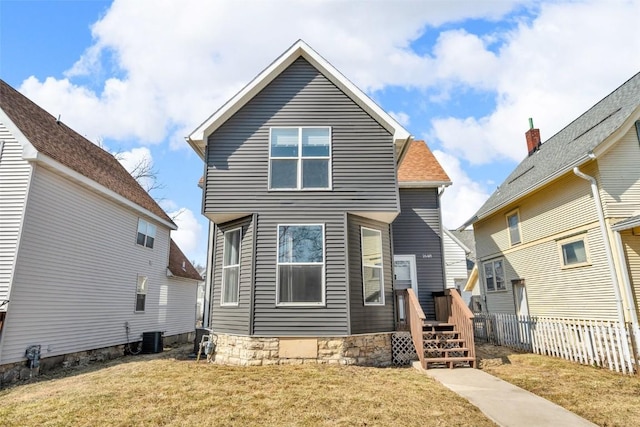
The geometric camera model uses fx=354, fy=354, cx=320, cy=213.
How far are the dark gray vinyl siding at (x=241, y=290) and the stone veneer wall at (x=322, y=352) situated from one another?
0.38 m

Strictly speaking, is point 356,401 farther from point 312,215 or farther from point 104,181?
point 104,181

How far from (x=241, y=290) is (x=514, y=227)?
38.9 feet

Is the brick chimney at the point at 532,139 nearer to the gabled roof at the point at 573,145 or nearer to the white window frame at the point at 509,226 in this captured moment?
the gabled roof at the point at 573,145

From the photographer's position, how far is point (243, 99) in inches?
404

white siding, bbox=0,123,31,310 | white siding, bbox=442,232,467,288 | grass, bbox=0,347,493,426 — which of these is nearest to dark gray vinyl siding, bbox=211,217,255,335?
grass, bbox=0,347,493,426

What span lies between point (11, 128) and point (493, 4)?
13.3 m

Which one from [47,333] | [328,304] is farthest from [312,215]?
[47,333]

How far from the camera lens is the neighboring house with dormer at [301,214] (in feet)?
29.2

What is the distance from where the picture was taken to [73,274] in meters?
10.7

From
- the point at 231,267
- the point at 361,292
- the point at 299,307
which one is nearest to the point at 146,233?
the point at 231,267

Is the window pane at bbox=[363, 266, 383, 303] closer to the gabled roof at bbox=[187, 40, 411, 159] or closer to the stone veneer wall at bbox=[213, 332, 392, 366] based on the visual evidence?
the stone veneer wall at bbox=[213, 332, 392, 366]

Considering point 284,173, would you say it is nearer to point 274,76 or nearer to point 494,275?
point 274,76

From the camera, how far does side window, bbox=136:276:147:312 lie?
14.3 m

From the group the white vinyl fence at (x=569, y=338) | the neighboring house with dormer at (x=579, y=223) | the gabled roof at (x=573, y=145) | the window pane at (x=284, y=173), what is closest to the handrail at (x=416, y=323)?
the white vinyl fence at (x=569, y=338)
